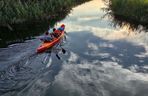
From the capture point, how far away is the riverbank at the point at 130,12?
2620 cm

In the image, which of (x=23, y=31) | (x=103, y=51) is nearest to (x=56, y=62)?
(x=103, y=51)

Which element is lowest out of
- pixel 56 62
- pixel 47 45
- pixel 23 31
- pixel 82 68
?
pixel 82 68

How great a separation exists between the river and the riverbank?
11.2 ft

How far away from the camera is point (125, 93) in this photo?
44.2 ft

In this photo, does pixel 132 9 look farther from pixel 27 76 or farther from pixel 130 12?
pixel 27 76

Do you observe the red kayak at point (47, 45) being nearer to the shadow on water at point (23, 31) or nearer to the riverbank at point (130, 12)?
the shadow on water at point (23, 31)

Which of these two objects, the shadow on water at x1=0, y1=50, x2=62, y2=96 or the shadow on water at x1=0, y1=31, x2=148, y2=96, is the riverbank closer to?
the shadow on water at x1=0, y1=31, x2=148, y2=96

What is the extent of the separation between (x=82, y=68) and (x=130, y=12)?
1355 centimetres

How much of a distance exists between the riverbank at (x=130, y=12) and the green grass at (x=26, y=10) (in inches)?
250

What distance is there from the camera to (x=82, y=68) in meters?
16.2

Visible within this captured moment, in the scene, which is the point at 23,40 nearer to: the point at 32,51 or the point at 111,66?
the point at 32,51

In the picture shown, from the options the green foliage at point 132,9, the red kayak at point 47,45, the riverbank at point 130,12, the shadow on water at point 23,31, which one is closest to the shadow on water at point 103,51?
the red kayak at point 47,45

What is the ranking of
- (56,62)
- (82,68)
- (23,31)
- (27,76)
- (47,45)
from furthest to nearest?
1. (23,31)
2. (47,45)
3. (56,62)
4. (82,68)
5. (27,76)

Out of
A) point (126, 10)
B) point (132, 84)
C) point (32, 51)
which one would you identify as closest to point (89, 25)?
point (126, 10)
